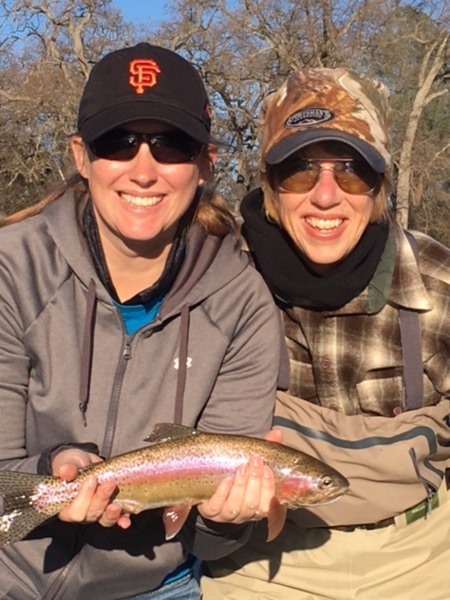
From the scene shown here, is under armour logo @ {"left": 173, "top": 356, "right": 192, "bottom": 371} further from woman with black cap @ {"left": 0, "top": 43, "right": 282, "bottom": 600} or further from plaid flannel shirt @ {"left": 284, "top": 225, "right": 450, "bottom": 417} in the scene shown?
plaid flannel shirt @ {"left": 284, "top": 225, "right": 450, "bottom": 417}

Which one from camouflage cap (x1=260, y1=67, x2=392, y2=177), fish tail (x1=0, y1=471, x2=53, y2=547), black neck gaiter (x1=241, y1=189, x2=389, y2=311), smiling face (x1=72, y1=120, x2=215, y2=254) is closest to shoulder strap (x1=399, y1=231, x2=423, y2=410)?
black neck gaiter (x1=241, y1=189, x2=389, y2=311)

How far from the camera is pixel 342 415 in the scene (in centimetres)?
383

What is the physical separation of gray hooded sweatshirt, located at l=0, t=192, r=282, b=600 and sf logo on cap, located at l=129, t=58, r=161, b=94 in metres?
0.67

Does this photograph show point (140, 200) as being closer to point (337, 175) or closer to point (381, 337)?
point (337, 175)

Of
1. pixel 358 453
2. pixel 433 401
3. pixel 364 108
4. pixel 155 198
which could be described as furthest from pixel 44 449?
pixel 364 108

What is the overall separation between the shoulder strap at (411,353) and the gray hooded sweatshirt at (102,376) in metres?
0.62

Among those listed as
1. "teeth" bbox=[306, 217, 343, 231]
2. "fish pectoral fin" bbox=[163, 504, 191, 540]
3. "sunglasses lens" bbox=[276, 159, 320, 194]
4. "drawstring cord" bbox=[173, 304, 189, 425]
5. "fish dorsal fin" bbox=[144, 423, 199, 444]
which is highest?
"sunglasses lens" bbox=[276, 159, 320, 194]

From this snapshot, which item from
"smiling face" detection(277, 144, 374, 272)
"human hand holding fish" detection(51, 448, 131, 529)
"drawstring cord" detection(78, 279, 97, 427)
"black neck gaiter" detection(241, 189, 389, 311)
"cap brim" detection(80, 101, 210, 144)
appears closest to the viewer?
"human hand holding fish" detection(51, 448, 131, 529)

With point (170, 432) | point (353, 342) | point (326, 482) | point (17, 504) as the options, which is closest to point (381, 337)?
point (353, 342)

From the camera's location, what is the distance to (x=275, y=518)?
3367 mm

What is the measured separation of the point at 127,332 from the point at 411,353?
1.30 meters

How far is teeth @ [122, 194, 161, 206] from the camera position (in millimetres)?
3416

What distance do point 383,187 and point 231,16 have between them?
28.6 m

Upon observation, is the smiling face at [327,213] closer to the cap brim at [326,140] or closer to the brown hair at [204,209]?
the cap brim at [326,140]
